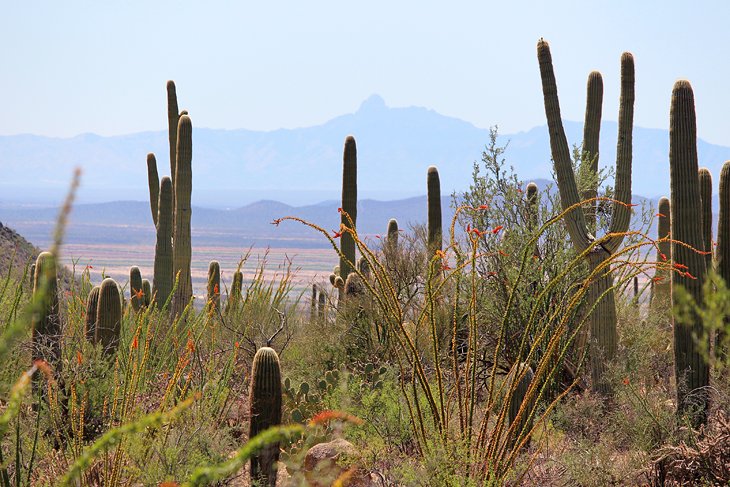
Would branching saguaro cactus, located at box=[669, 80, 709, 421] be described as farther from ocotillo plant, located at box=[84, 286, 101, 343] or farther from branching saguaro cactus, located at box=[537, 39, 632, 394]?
ocotillo plant, located at box=[84, 286, 101, 343]

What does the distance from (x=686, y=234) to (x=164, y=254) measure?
850 cm

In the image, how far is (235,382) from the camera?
9078 mm

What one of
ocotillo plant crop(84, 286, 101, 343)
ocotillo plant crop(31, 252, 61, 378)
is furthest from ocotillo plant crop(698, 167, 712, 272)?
ocotillo plant crop(31, 252, 61, 378)

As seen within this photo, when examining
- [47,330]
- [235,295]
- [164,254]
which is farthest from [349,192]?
[47,330]

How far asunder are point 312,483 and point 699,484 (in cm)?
269

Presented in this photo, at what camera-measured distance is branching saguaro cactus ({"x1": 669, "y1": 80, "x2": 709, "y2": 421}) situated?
7501 millimetres

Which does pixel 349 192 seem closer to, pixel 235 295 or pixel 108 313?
pixel 235 295

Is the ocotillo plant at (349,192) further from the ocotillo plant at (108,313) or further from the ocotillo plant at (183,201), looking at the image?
the ocotillo plant at (108,313)

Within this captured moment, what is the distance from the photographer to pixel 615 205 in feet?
32.4

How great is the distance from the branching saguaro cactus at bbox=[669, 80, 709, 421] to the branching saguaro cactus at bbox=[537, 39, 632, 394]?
82 cm

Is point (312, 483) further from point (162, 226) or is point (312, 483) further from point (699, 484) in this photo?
point (162, 226)

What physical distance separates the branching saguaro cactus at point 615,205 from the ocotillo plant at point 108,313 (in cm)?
459

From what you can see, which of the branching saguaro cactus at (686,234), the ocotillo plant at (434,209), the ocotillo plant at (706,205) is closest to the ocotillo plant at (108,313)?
the branching saguaro cactus at (686,234)

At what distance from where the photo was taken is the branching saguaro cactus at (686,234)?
750 cm
